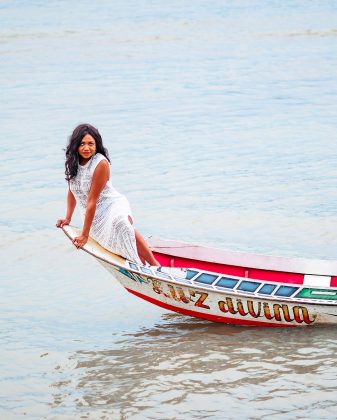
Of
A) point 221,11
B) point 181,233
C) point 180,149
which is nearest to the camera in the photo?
point 181,233

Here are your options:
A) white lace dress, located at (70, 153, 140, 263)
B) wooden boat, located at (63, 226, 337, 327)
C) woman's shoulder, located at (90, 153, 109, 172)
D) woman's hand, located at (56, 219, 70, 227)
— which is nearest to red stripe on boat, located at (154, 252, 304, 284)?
wooden boat, located at (63, 226, 337, 327)

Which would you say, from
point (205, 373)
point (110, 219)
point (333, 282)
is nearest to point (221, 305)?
point (205, 373)

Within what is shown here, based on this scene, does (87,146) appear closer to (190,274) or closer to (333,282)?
(190,274)

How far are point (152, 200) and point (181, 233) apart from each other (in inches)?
50.6

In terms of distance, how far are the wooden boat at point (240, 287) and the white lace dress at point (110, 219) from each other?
9cm

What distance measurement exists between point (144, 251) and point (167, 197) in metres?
4.32

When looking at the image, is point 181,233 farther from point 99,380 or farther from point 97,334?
point 99,380

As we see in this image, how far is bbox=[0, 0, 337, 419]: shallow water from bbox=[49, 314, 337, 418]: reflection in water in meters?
0.02

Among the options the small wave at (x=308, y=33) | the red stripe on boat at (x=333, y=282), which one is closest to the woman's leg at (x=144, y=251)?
the red stripe on boat at (x=333, y=282)

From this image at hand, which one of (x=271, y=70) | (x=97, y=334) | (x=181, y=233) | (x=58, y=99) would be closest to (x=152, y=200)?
(x=181, y=233)

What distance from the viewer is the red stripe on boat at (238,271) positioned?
7.55 metres

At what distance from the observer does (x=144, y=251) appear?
763cm

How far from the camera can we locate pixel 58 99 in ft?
61.0

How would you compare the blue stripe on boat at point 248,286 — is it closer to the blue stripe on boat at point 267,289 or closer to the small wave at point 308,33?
the blue stripe on boat at point 267,289
